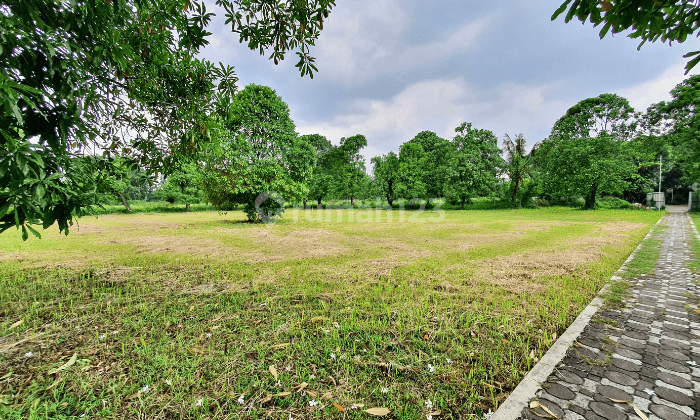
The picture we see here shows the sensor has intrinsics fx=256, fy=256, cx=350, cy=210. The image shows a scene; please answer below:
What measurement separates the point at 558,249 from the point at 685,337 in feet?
20.5

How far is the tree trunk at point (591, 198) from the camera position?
24.7 metres

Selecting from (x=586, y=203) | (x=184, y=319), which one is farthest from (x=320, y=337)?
(x=586, y=203)

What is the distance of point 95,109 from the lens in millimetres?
3564

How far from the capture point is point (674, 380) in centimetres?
233

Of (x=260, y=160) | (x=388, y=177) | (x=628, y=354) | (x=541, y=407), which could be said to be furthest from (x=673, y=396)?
(x=388, y=177)

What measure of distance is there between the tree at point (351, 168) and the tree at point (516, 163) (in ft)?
60.7

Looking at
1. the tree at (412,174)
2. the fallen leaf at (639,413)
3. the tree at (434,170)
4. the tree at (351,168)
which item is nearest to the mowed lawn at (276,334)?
the fallen leaf at (639,413)

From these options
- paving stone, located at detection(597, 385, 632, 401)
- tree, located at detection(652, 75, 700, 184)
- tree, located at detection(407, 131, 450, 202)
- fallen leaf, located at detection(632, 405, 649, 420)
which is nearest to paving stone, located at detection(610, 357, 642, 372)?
paving stone, located at detection(597, 385, 632, 401)

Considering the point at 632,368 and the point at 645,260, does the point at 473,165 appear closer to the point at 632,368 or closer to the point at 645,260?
the point at 645,260

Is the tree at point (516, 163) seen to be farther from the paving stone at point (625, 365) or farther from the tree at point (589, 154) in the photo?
the paving stone at point (625, 365)

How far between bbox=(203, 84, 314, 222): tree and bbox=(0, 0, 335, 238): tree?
34.6ft

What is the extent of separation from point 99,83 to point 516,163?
118 feet

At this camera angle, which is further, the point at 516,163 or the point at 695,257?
the point at 516,163

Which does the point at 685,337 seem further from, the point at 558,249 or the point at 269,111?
the point at 269,111
